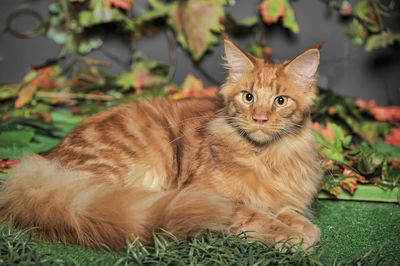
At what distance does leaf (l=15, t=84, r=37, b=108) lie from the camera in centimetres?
265

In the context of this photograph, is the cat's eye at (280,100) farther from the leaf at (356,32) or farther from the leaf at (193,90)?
the leaf at (356,32)

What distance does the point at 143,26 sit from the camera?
3.15 meters

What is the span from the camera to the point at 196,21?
2.84 m

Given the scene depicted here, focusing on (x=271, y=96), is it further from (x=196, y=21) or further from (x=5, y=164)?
(x=196, y=21)

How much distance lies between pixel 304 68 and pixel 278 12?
62.0 inches

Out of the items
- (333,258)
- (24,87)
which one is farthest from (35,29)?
(333,258)

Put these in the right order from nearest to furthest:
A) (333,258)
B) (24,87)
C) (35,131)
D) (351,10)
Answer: (333,258) < (35,131) < (24,87) < (351,10)

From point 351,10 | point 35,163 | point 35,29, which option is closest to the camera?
point 35,163

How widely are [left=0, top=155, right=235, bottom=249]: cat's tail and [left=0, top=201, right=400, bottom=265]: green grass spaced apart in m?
0.04

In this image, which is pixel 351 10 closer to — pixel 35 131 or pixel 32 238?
pixel 35 131

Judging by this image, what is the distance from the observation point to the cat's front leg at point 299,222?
130 cm

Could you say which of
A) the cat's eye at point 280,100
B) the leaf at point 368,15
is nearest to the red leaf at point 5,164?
the cat's eye at point 280,100

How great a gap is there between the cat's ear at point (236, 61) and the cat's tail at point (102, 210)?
1.80ft

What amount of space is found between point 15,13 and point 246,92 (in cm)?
260
